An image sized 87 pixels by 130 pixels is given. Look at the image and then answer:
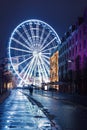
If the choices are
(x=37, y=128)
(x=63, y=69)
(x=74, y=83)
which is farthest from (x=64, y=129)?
(x=63, y=69)

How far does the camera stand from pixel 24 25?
11531cm

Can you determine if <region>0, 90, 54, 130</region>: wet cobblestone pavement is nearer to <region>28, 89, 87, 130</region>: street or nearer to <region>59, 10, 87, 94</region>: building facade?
<region>28, 89, 87, 130</region>: street

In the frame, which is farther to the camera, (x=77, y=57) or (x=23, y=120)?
(x=77, y=57)

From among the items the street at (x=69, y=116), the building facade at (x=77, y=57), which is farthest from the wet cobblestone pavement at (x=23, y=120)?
the building facade at (x=77, y=57)

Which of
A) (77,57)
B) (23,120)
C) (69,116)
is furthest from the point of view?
(77,57)

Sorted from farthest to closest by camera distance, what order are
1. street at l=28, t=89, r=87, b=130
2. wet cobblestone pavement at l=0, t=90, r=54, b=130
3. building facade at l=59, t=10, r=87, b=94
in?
building facade at l=59, t=10, r=87, b=94, street at l=28, t=89, r=87, b=130, wet cobblestone pavement at l=0, t=90, r=54, b=130

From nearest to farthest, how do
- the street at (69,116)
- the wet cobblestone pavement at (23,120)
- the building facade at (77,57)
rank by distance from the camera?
1. the wet cobblestone pavement at (23,120)
2. the street at (69,116)
3. the building facade at (77,57)

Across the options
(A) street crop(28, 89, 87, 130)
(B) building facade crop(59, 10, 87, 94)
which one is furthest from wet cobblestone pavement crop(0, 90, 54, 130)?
(B) building facade crop(59, 10, 87, 94)

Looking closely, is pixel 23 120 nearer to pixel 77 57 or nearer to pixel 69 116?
pixel 69 116

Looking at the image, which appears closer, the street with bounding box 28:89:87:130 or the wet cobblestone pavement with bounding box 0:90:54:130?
the wet cobblestone pavement with bounding box 0:90:54:130

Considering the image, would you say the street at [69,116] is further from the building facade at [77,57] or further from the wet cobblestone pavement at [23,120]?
the building facade at [77,57]

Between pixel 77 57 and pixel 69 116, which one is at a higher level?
pixel 77 57

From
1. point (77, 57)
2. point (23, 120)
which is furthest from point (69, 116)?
point (77, 57)

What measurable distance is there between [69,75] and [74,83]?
671 cm
